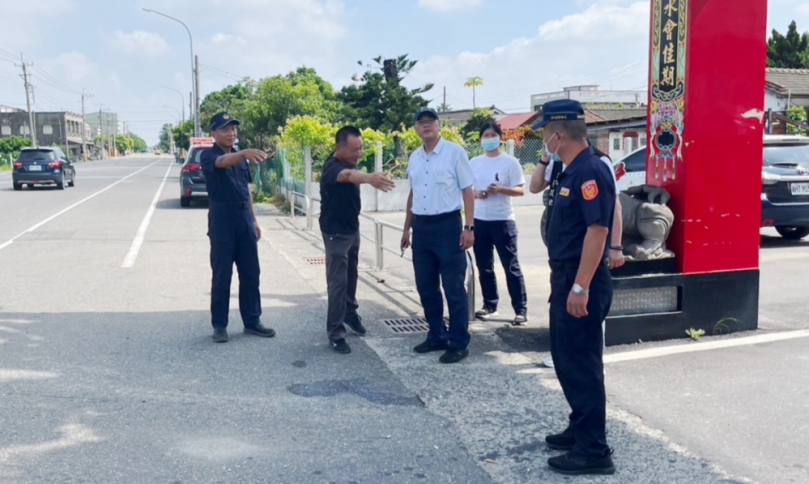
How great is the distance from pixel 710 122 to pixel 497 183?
180 centimetres

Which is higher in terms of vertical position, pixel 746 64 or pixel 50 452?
pixel 746 64

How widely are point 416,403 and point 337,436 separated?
0.72 metres

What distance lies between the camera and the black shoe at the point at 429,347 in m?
5.89

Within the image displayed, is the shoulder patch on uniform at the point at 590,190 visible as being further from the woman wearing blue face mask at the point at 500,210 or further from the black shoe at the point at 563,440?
the woman wearing blue face mask at the point at 500,210

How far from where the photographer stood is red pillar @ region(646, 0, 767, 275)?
5805 mm

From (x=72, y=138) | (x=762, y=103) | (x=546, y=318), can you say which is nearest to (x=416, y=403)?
(x=546, y=318)

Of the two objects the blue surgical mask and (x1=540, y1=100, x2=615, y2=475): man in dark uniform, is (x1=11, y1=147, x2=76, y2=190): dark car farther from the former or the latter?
(x1=540, y1=100, x2=615, y2=475): man in dark uniform

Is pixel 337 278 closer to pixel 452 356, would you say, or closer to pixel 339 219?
pixel 339 219

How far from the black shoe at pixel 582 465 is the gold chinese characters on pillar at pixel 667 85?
3.05 metres

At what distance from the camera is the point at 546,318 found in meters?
7.07

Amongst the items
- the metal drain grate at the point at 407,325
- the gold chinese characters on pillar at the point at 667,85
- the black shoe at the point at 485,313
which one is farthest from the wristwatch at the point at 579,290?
the black shoe at the point at 485,313

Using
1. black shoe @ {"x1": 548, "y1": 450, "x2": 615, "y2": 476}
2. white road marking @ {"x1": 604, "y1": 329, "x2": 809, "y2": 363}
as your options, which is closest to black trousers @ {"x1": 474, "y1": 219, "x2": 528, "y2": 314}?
white road marking @ {"x1": 604, "y1": 329, "x2": 809, "y2": 363}

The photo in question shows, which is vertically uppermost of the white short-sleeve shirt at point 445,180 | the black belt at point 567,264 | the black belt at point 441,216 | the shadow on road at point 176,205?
the white short-sleeve shirt at point 445,180

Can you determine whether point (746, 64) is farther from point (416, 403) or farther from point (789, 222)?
point (789, 222)
